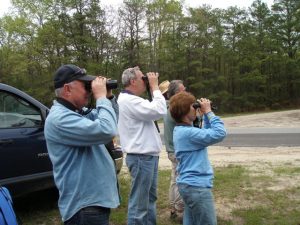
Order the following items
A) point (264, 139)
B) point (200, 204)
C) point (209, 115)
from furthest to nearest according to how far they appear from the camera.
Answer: point (264, 139), point (209, 115), point (200, 204)

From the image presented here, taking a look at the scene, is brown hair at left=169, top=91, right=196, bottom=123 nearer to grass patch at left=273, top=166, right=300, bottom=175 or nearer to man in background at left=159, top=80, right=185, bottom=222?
man in background at left=159, top=80, right=185, bottom=222

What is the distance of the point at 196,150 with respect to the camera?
3857mm

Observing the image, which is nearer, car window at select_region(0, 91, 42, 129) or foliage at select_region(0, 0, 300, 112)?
car window at select_region(0, 91, 42, 129)

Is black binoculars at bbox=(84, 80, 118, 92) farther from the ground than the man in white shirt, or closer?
farther from the ground

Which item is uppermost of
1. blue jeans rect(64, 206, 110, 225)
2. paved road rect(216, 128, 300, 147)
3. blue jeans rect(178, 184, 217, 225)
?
blue jeans rect(64, 206, 110, 225)

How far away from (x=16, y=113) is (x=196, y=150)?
2548mm

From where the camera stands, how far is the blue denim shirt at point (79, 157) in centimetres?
267

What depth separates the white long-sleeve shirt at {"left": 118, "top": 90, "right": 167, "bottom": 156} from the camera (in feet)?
14.1

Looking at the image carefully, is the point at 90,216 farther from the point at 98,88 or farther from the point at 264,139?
the point at 264,139

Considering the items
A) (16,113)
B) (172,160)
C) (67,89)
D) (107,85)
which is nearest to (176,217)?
(172,160)

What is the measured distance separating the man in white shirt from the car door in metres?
1.36

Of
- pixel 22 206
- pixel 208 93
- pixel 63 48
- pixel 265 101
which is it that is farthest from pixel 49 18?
pixel 22 206

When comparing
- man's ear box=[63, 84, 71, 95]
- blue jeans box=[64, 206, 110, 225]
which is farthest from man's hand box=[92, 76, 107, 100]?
blue jeans box=[64, 206, 110, 225]

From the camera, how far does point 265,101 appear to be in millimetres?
53594
